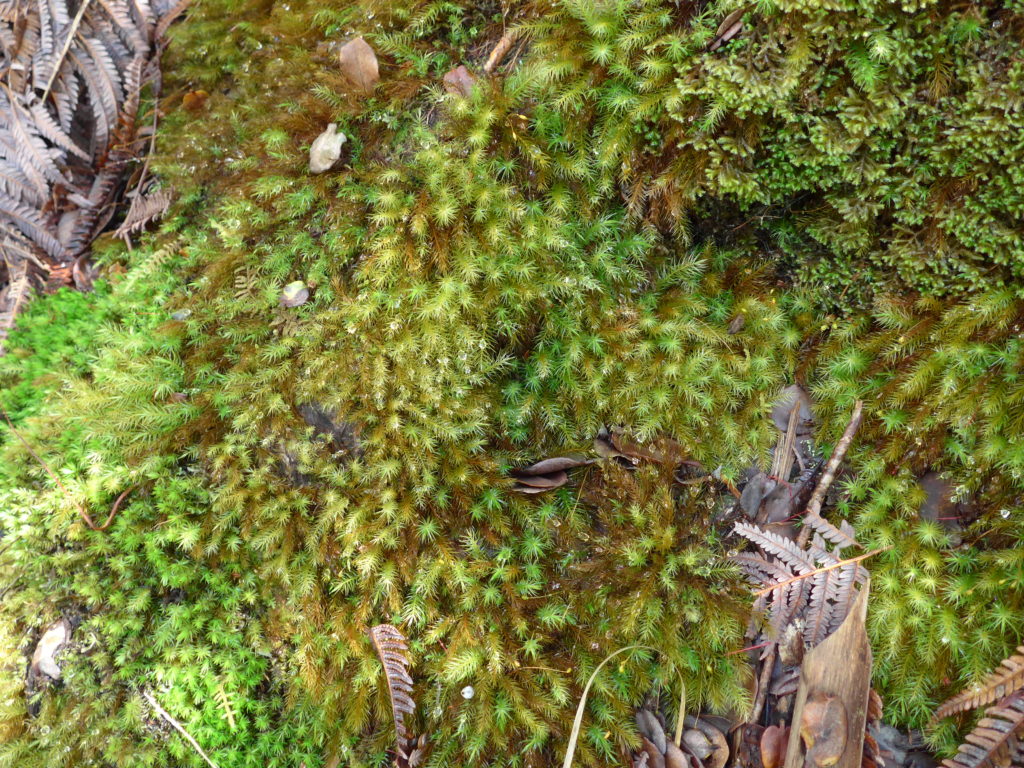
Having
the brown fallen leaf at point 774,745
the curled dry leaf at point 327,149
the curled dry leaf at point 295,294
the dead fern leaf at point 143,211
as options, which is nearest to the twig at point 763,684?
the brown fallen leaf at point 774,745

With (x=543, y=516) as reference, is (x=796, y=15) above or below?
above

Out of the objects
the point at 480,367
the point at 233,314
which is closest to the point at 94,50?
the point at 233,314

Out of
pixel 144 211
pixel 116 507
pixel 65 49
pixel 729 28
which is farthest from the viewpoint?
pixel 65 49

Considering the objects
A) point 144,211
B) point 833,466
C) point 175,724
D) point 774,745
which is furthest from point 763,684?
point 144,211

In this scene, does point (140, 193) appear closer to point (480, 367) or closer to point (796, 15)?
point (480, 367)

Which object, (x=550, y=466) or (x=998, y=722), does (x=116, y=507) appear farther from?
(x=998, y=722)

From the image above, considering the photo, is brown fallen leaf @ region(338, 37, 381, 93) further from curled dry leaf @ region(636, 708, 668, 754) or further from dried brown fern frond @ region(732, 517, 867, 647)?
curled dry leaf @ region(636, 708, 668, 754)

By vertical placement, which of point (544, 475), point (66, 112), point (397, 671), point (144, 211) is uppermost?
point (66, 112)
